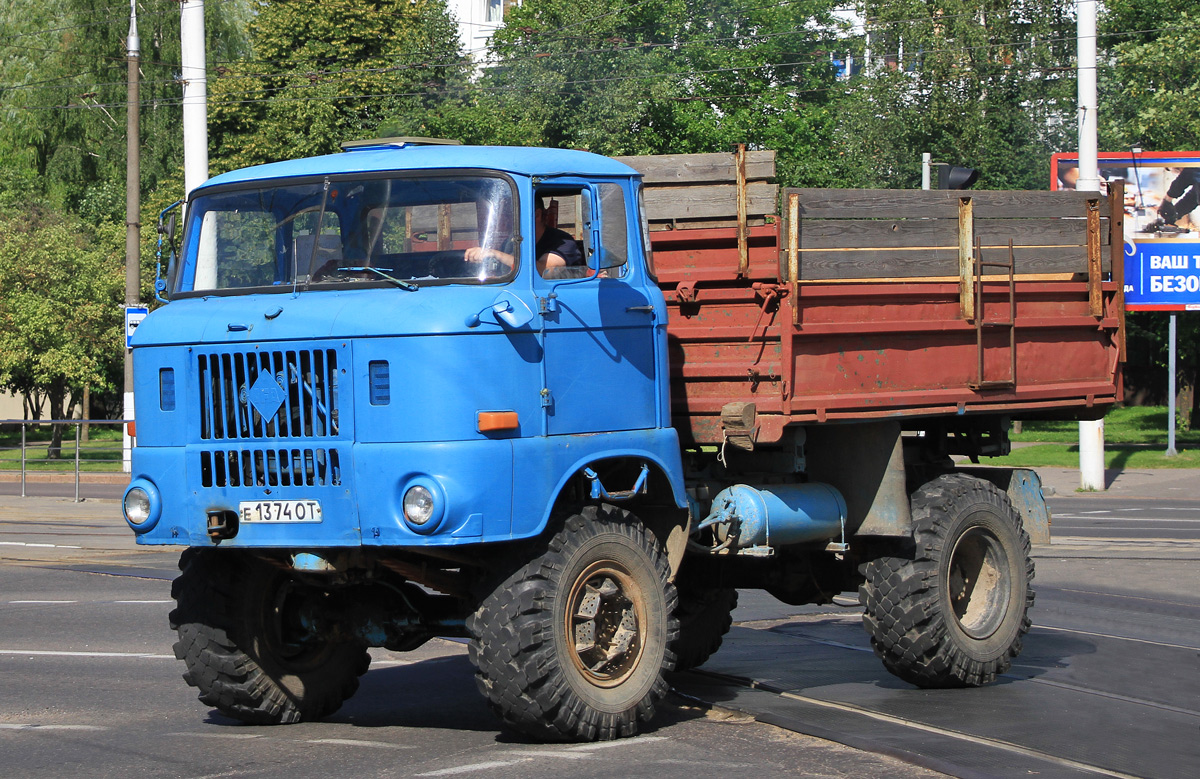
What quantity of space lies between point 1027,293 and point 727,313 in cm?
216

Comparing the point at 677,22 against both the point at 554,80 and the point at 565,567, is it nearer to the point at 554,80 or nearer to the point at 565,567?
the point at 554,80

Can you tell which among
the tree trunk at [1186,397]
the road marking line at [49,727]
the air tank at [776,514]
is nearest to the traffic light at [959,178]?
the air tank at [776,514]

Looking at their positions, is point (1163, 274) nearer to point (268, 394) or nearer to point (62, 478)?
point (62, 478)

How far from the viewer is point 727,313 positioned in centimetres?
859

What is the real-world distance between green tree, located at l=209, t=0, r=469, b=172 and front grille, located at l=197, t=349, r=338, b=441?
38972 millimetres

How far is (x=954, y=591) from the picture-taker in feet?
30.6

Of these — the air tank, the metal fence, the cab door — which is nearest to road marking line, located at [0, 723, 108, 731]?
the cab door

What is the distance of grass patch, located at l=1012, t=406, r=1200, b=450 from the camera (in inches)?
1674

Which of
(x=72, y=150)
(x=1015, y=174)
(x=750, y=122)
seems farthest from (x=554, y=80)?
(x=72, y=150)

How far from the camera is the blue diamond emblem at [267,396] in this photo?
23.0ft

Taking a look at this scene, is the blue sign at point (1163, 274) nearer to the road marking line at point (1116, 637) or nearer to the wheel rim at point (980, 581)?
the road marking line at point (1116, 637)

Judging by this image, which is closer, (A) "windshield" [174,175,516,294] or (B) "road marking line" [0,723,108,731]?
(A) "windshield" [174,175,516,294]

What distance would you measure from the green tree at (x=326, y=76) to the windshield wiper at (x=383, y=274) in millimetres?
38754

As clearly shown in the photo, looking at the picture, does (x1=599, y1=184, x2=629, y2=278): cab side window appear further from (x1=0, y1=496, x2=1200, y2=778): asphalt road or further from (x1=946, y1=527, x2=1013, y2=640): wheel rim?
(x1=946, y1=527, x2=1013, y2=640): wheel rim
